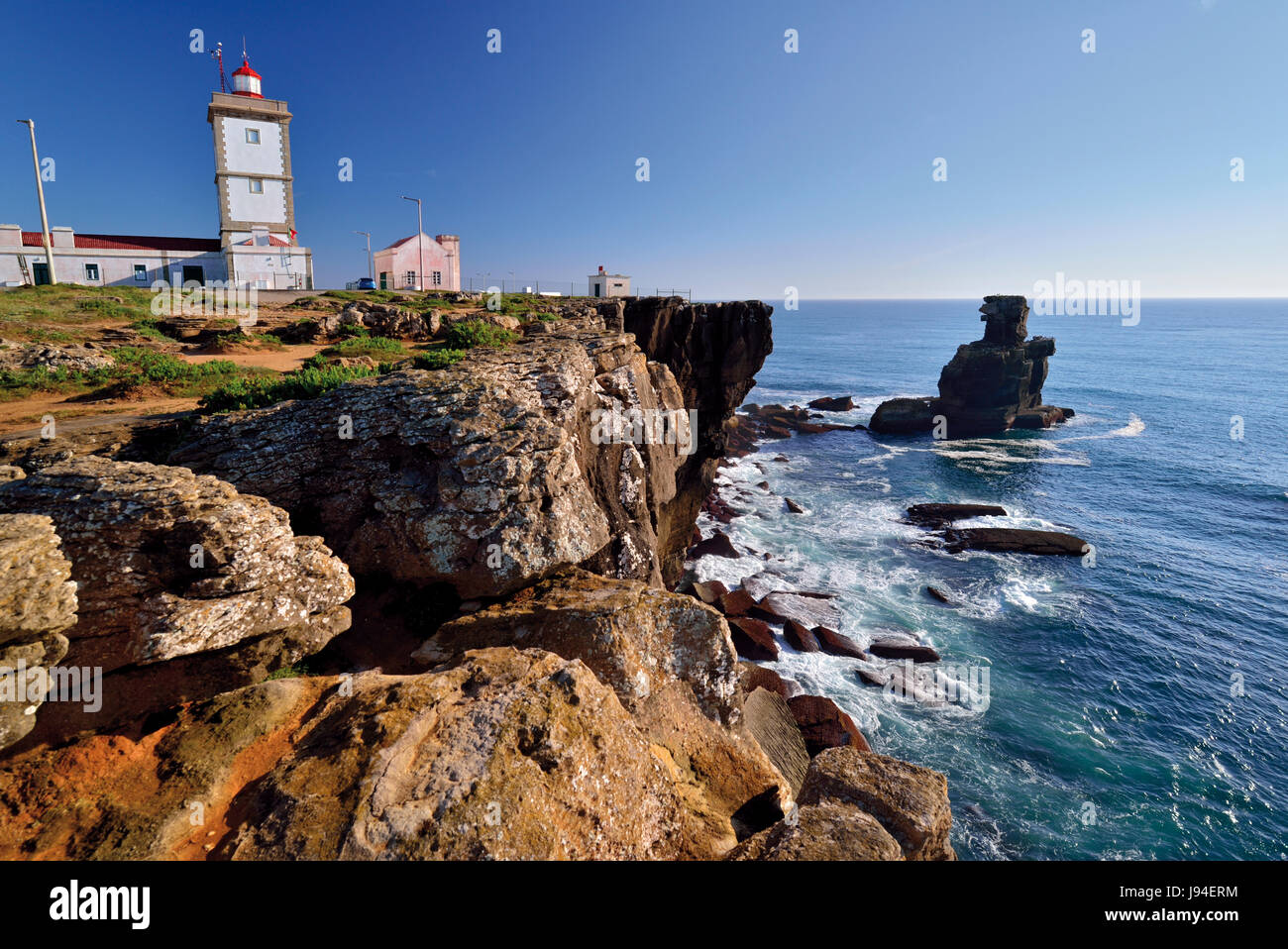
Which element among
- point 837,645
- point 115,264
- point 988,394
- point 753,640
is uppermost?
point 115,264

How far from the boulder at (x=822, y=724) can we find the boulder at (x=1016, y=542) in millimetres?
20853

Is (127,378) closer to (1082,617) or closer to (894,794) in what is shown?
(894,794)

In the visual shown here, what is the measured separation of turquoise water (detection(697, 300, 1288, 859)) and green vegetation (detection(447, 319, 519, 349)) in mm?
17774

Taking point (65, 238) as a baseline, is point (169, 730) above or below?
below

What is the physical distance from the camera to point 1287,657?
25.4 m

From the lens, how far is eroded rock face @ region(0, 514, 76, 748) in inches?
225

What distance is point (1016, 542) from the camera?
36.4 m

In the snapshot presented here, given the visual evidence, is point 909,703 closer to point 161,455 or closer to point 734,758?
point 734,758

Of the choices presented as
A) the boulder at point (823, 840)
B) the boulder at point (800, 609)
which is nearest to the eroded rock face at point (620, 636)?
the boulder at point (823, 840)

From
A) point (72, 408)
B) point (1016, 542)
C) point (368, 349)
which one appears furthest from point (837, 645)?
point (72, 408)

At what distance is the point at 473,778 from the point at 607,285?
54.7 m
